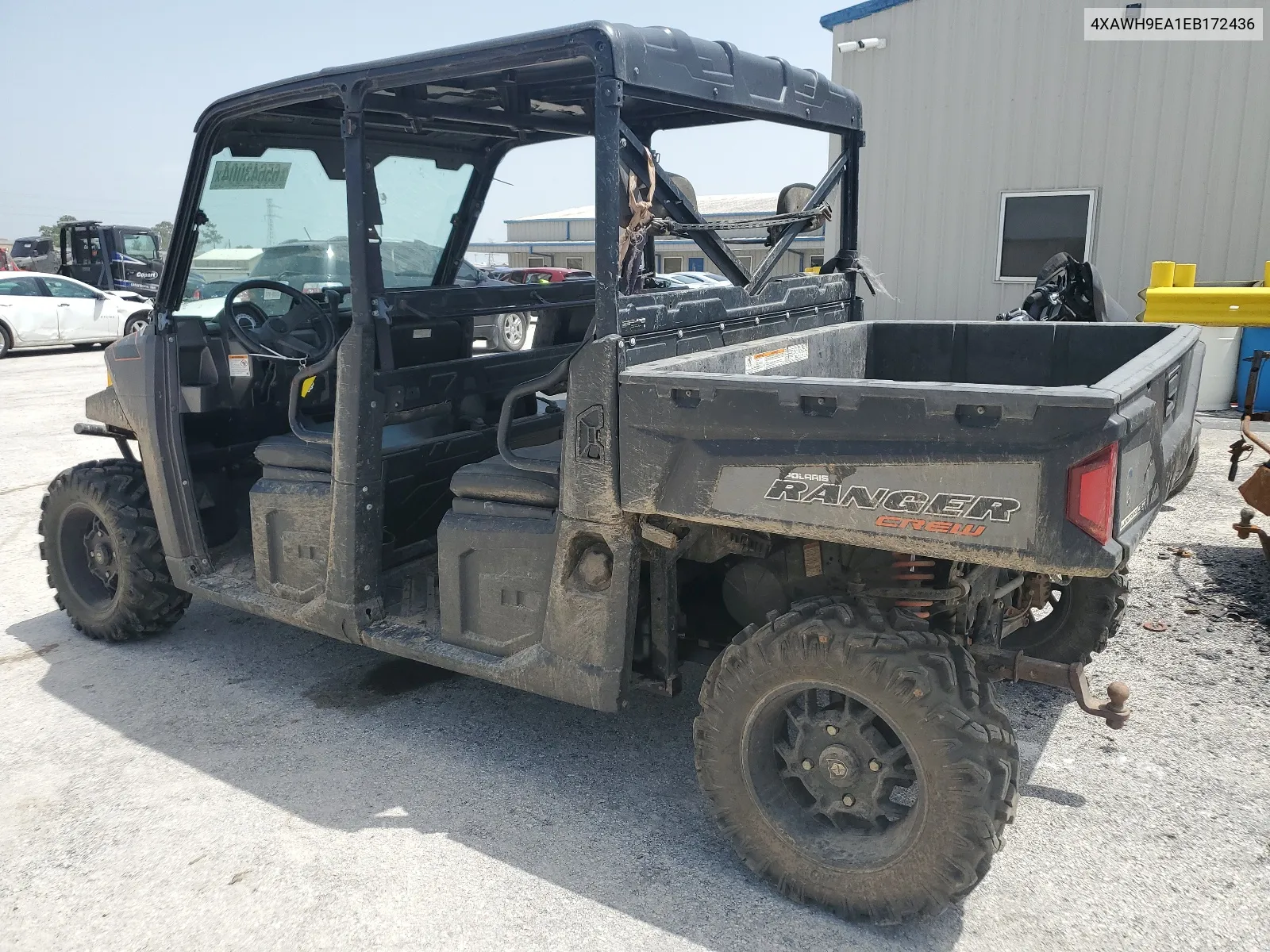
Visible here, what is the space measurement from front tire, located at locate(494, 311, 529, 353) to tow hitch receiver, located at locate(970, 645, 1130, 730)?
2.37 meters

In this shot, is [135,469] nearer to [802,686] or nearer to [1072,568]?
[802,686]

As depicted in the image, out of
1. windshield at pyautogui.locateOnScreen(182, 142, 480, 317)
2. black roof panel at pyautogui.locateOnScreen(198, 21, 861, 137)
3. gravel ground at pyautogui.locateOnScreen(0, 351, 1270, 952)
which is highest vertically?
black roof panel at pyautogui.locateOnScreen(198, 21, 861, 137)

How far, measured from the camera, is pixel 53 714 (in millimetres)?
3994

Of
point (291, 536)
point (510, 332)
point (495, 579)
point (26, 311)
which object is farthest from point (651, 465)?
point (26, 311)

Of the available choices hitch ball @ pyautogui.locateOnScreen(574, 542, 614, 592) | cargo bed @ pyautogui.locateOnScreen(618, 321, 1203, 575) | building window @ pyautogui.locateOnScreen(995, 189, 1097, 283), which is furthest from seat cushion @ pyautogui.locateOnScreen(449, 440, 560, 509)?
building window @ pyautogui.locateOnScreen(995, 189, 1097, 283)

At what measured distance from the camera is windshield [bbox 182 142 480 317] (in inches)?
159

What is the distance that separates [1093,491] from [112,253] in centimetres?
2123

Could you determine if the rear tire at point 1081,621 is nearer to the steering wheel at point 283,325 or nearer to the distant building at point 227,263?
the steering wheel at point 283,325

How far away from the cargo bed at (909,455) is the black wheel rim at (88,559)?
2994 millimetres

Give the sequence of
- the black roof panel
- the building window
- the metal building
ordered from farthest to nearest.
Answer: the building window → the metal building → the black roof panel

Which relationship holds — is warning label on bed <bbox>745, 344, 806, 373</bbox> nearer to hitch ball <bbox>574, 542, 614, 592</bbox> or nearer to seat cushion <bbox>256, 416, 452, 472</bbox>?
hitch ball <bbox>574, 542, 614, 592</bbox>

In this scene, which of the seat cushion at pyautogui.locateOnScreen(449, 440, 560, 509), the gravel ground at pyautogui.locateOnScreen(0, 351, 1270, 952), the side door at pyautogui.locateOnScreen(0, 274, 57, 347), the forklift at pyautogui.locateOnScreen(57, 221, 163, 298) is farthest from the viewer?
the forklift at pyautogui.locateOnScreen(57, 221, 163, 298)

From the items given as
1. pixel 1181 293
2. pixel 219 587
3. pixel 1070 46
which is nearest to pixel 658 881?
pixel 219 587

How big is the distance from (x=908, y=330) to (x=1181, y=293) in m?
5.43
